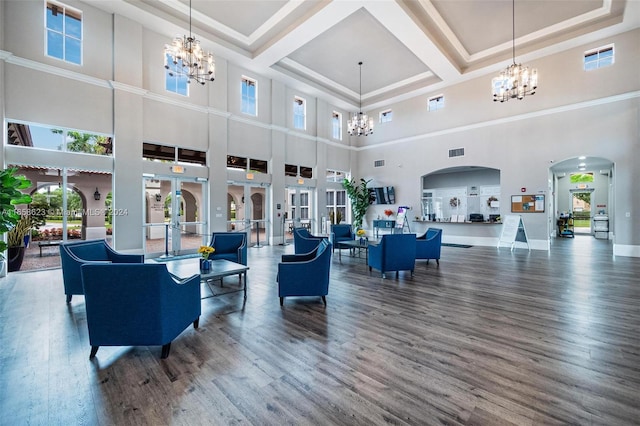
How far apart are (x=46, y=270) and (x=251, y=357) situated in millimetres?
6192

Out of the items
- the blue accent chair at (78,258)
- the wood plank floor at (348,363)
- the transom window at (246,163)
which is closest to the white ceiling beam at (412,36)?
the transom window at (246,163)

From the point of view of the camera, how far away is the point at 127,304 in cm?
243

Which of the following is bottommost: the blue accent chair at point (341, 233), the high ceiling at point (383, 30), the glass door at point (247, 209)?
the blue accent chair at point (341, 233)

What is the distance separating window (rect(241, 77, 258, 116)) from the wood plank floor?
7449 mm

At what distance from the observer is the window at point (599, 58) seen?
25.7 feet

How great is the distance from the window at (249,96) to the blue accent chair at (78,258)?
6.64 metres

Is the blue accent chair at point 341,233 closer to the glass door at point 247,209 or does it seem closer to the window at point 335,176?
the glass door at point 247,209

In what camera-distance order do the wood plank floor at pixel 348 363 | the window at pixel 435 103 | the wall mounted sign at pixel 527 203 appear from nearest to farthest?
1. the wood plank floor at pixel 348 363
2. the wall mounted sign at pixel 527 203
3. the window at pixel 435 103

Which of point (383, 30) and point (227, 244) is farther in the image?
point (383, 30)

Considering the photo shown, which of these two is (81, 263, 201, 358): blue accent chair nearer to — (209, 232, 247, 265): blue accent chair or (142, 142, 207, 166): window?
(209, 232, 247, 265): blue accent chair

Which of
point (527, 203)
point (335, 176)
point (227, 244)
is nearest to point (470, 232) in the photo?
point (527, 203)

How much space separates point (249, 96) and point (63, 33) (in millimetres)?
4837

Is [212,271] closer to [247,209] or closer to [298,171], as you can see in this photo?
[247,209]

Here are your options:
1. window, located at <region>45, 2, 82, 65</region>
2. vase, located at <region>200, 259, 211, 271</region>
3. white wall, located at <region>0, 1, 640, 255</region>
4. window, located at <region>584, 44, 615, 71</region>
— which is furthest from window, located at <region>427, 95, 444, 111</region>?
window, located at <region>45, 2, 82, 65</region>
